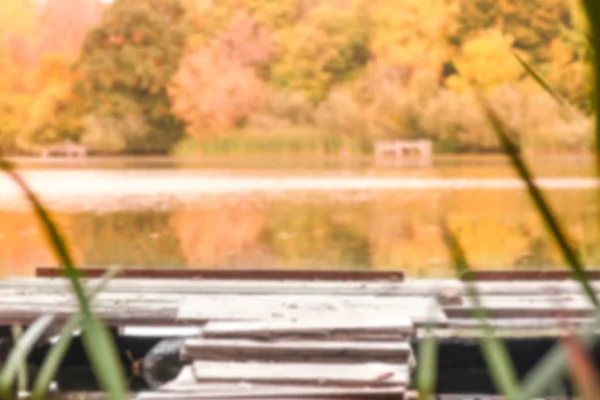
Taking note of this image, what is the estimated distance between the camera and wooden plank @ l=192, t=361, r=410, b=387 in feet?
4.84

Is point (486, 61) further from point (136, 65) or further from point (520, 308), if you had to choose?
point (520, 308)

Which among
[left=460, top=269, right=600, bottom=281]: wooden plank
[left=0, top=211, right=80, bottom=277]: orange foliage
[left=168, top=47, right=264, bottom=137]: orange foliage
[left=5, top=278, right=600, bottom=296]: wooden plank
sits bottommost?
[left=5, top=278, right=600, bottom=296]: wooden plank

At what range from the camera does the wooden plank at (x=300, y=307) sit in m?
1.80

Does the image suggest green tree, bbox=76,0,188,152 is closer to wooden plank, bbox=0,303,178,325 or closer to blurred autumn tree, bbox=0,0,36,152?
blurred autumn tree, bbox=0,0,36,152

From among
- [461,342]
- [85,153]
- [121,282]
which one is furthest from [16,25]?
[461,342]

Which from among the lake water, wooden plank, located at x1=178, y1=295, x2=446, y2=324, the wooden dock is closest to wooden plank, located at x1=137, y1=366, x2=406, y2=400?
the wooden dock

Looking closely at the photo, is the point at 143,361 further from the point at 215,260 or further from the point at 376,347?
the point at 215,260

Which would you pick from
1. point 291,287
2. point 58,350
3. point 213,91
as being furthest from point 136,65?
point 58,350

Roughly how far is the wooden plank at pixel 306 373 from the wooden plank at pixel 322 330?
0.30ft

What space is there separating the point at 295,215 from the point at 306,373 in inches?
196

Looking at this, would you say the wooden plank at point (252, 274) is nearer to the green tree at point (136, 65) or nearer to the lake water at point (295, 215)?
the lake water at point (295, 215)

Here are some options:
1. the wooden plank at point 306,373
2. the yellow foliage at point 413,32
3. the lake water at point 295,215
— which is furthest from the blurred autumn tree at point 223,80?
the wooden plank at point 306,373

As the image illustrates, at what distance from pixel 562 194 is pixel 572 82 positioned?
88 cm

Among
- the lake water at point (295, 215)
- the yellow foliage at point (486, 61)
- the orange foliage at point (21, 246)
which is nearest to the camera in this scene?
the orange foliage at point (21, 246)
